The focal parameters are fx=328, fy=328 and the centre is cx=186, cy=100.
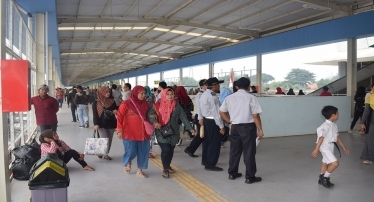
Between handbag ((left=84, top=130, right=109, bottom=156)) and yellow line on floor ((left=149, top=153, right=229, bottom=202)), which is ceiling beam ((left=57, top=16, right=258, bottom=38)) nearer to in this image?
handbag ((left=84, top=130, right=109, bottom=156))

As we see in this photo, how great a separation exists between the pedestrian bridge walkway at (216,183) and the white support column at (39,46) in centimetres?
445

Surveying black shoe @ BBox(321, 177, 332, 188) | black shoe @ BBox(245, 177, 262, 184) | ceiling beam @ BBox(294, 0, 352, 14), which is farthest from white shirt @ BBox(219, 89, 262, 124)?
ceiling beam @ BBox(294, 0, 352, 14)

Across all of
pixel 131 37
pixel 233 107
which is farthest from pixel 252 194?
pixel 131 37

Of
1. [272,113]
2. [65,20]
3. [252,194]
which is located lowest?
[252,194]

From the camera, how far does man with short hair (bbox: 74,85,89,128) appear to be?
9977 mm

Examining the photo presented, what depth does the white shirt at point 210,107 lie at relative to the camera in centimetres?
496

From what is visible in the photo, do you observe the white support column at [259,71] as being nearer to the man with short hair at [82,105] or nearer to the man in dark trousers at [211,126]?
the man with short hair at [82,105]

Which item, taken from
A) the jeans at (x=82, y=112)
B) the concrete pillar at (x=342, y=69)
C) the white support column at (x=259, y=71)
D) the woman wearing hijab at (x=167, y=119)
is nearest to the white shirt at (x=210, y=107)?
the woman wearing hijab at (x=167, y=119)

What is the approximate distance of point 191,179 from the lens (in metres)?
4.46

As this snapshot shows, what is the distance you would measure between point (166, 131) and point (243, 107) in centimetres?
108

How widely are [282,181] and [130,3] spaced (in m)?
10.3

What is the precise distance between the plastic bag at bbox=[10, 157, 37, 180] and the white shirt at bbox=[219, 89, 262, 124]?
2732 mm

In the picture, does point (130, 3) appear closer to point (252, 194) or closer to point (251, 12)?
point (251, 12)

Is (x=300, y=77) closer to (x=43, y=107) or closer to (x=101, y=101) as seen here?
(x=101, y=101)
